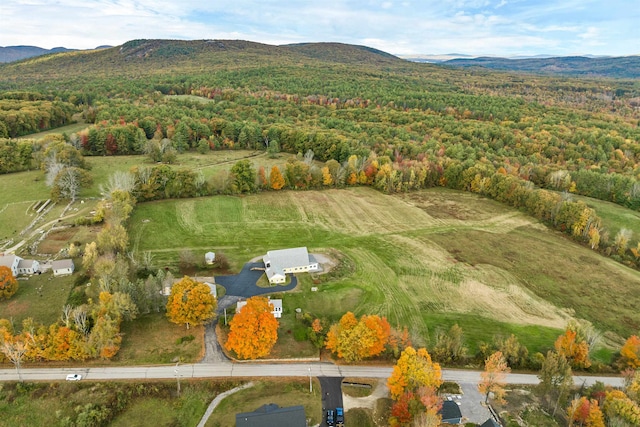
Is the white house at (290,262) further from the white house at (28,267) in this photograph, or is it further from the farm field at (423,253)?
the white house at (28,267)

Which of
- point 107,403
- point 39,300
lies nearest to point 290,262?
point 107,403

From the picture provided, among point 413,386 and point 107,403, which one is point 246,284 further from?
point 413,386

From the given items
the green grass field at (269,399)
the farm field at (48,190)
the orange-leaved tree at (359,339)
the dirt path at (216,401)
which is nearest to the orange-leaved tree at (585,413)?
the orange-leaved tree at (359,339)

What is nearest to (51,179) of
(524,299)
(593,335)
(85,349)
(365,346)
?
(85,349)

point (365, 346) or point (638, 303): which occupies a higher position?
point (365, 346)

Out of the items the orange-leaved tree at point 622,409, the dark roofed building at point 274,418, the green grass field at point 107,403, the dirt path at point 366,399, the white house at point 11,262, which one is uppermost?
the white house at point 11,262

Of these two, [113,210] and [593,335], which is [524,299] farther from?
→ [113,210]
